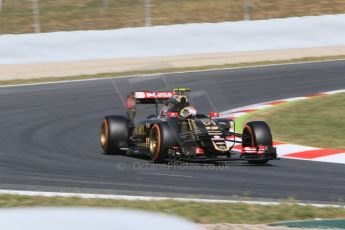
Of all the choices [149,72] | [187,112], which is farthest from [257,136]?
[149,72]

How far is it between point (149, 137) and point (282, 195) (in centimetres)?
285

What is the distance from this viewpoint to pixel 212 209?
8.15 m

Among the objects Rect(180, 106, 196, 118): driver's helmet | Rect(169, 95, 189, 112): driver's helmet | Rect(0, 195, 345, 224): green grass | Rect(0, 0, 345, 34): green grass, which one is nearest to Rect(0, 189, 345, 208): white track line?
Rect(0, 195, 345, 224): green grass

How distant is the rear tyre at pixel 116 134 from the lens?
483 inches

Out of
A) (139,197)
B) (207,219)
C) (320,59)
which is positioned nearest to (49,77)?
(320,59)

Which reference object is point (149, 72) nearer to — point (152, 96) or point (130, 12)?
point (130, 12)

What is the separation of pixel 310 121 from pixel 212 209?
705 cm

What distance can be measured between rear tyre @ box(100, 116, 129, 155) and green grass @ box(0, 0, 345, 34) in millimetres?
12962

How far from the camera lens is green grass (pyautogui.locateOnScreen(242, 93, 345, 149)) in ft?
43.1

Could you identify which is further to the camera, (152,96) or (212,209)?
(152,96)

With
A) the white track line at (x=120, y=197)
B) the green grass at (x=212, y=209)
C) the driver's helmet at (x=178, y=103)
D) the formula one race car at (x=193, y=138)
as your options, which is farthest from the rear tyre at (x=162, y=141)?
the green grass at (x=212, y=209)

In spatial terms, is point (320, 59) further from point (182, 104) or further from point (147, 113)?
point (182, 104)

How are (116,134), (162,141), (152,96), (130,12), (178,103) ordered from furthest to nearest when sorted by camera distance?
(130,12) → (152,96) → (116,134) → (178,103) → (162,141)

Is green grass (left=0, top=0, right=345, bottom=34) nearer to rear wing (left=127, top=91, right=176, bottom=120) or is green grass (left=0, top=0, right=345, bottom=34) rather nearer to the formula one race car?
rear wing (left=127, top=91, right=176, bottom=120)
